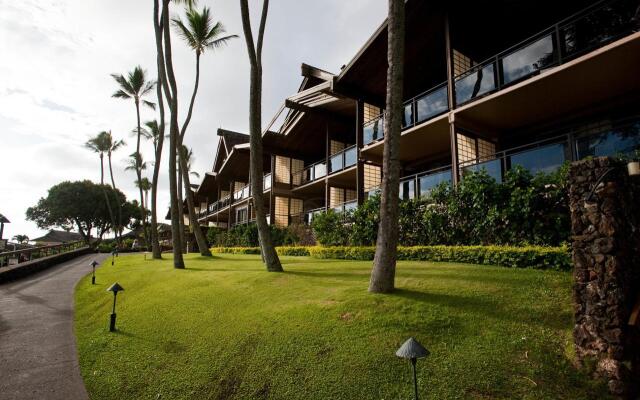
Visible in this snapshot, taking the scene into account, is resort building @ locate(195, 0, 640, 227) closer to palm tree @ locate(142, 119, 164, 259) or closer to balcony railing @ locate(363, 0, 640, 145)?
balcony railing @ locate(363, 0, 640, 145)

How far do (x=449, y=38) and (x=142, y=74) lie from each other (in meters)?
25.7

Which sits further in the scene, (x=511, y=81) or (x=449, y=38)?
(x=449, y=38)

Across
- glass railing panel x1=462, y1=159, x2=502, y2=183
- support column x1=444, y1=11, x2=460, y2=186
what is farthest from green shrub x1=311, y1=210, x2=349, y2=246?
glass railing panel x1=462, y1=159, x2=502, y2=183

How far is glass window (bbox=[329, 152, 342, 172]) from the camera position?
61.4 ft

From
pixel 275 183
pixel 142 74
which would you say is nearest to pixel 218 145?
pixel 142 74

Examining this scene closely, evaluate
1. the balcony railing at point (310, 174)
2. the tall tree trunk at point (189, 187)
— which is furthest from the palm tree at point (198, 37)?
the balcony railing at point (310, 174)

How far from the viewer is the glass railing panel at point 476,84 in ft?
36.4

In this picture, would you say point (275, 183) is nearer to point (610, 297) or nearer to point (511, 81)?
point (511, 81)

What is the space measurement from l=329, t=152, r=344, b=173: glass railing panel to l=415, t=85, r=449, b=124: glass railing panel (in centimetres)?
567

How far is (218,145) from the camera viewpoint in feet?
114

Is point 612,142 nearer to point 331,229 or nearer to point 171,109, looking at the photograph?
point 331,229

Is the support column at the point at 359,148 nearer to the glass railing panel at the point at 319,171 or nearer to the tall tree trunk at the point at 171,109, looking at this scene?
the glass railing panel at the point at 319,171

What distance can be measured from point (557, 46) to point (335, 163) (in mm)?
11354

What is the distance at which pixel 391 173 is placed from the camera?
6.47 m
